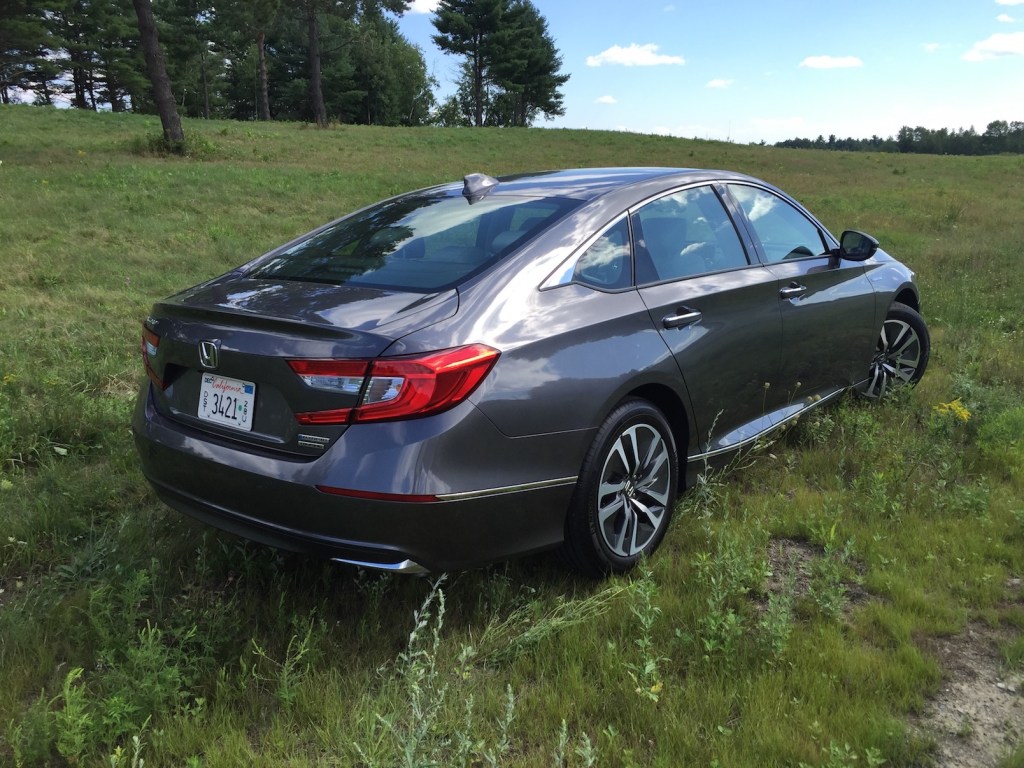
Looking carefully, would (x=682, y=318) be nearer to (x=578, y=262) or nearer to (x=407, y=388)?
(x=578, y=262)

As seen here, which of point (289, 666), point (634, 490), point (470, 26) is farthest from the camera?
point (470, 26)

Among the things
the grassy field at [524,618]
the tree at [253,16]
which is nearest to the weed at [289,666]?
the grassy field at [524,618]

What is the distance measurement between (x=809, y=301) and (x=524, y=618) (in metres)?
2.34

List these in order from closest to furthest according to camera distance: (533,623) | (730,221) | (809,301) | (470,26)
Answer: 1. (533,623)
2. (730,221)
3. (809,301)
4. (470,26)

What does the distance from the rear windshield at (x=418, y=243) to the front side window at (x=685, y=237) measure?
0.39m

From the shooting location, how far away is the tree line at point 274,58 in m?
36.8

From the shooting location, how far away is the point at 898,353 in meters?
4.94

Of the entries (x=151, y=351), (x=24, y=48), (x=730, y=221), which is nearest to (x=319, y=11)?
(x=24, y=48)

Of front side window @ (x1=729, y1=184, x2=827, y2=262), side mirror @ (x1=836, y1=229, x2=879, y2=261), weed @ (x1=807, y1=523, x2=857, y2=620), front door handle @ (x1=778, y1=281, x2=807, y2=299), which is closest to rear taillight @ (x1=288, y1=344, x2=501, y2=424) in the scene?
weed @ (x1=807, y1=523, x2=857, y2=620)

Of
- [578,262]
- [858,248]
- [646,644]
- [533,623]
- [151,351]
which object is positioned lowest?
[533,623]

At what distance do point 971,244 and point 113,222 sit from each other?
476 inches

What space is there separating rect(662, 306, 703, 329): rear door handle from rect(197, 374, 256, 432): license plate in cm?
156

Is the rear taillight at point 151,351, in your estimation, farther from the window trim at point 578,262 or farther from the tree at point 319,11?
the tree at point 319,11

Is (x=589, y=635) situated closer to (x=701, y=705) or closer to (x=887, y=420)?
(x=701, y=705)
